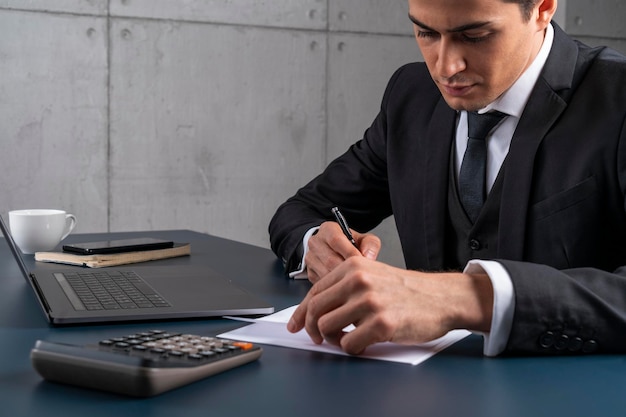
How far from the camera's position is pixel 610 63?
175 centimetres

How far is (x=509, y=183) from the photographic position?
66.7 inches

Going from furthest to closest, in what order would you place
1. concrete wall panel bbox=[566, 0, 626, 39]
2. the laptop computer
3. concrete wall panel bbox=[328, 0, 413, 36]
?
concrete wall panel bbox=[566, 0, 626, 39]
concrete wall panel bbox=[328, 0, 413, 36]
the laptop computer

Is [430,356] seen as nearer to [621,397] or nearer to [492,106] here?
[621,397]

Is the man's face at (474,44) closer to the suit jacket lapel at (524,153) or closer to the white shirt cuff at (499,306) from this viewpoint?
the suit jacket lapel at (524,153)

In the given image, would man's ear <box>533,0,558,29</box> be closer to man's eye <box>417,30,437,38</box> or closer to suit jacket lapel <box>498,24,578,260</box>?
suit jacket lapel <box>498,24,578,260</box>

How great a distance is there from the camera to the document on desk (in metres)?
1.11

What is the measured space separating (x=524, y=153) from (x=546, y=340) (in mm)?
629

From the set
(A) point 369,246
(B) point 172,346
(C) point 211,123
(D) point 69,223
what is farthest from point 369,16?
(B) point 172,346

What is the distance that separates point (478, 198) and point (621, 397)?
2.84 ft

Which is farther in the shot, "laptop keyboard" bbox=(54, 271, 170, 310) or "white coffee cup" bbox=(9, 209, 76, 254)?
"white coffee cup" bbox=(9, 209, 76, 254)

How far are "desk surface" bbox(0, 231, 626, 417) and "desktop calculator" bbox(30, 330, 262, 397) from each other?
0.01 metres

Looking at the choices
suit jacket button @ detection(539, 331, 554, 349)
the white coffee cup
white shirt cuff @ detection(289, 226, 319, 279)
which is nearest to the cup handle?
the white coffee cup

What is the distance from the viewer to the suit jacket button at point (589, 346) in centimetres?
115

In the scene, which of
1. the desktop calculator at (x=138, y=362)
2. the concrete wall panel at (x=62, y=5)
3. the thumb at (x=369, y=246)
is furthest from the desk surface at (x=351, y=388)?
the concrete wall panel at (x=62, y=5)
